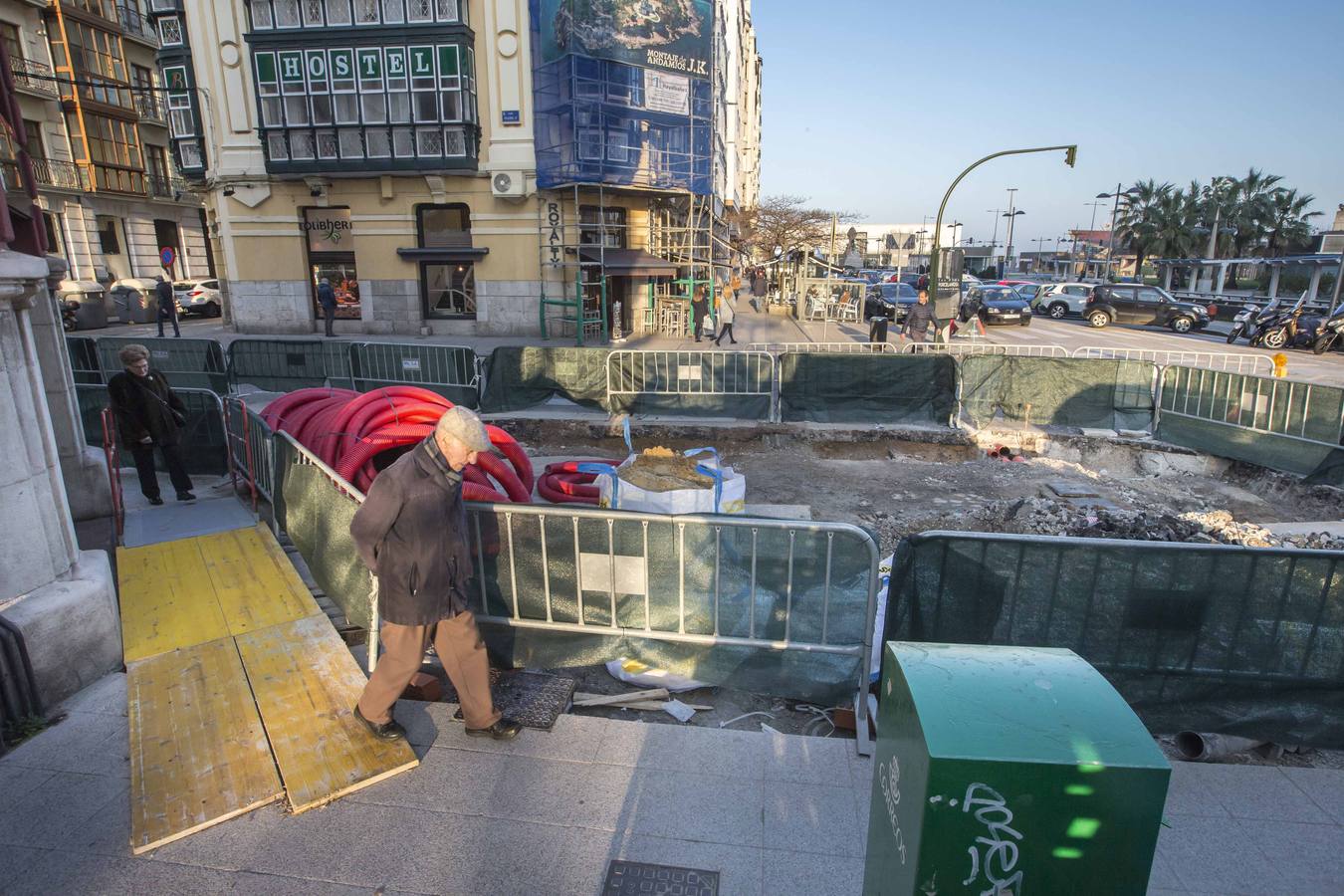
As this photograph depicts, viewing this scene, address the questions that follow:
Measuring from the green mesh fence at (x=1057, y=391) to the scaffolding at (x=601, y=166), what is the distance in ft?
41.7

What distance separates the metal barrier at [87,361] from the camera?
11373mm

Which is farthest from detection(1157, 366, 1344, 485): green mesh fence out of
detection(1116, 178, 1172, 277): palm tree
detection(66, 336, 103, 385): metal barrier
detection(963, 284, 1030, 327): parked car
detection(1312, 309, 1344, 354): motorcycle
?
detection(1116, 178, 1172, 277): palm tree

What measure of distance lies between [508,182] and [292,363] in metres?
11.9

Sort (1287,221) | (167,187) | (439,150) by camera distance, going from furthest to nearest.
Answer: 1. (1287,221)
2. (167,187)
3. (439,150)

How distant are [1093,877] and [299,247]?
28.1 meters

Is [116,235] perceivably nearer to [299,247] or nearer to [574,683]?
[299,247]

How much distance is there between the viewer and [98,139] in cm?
3712

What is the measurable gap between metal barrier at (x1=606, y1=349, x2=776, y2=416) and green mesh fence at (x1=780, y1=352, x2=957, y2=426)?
43 centimetres

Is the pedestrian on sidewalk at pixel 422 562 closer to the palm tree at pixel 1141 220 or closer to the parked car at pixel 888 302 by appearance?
the parked car at pixel 888 302

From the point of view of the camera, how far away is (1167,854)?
11.3 ft

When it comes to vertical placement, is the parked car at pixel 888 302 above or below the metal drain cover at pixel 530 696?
above

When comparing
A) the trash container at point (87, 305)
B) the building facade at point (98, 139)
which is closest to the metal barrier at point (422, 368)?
the trash container at point (87, 305)

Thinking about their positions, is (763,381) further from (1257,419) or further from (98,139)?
(98,139)

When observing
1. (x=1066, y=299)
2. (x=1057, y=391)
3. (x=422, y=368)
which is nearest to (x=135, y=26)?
(x=422, y=368)
